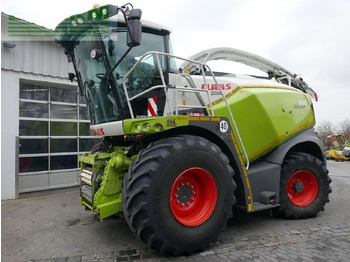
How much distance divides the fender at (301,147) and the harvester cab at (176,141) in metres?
0.02

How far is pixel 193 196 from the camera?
148 inches

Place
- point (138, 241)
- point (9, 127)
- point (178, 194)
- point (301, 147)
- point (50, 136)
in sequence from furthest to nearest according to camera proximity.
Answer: point (50, 136) → point (9, 127) → point (301, 147) → point (138, 241) → point (178, 194)

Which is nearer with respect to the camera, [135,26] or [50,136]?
[135,26]

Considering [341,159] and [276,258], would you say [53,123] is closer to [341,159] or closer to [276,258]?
[276,258]

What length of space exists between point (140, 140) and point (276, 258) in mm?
2202

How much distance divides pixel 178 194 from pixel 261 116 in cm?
208

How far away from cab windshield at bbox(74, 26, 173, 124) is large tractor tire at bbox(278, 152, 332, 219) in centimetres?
264

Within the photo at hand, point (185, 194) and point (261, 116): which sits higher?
point (261, 116)

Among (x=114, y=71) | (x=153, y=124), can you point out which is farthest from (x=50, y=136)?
(x=153, y=124)

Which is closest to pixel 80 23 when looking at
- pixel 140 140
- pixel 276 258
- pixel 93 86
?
pixel 93 86

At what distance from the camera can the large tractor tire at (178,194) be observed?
3221 mm

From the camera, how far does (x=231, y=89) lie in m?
4.88

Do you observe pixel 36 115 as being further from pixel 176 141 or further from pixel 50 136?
pixel 176 141

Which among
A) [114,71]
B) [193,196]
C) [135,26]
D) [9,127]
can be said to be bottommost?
[193,196]
